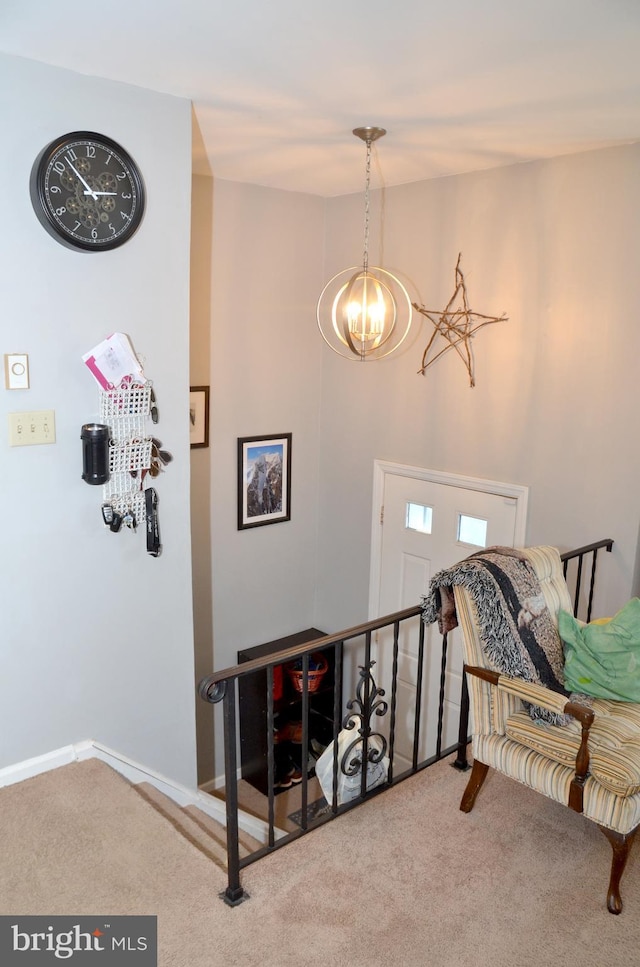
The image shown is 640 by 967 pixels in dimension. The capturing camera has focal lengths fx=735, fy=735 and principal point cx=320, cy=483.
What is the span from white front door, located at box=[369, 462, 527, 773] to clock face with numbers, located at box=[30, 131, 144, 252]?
2.15 meters

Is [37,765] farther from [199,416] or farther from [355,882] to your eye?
[199,416]

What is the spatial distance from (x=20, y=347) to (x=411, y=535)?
245 centimetres

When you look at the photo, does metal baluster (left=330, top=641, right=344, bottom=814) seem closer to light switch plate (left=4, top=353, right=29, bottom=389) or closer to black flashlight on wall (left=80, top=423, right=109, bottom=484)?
black flashlight on wall (left=80, top=423, right=109, bottom=484)

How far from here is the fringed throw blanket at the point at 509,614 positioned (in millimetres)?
2365

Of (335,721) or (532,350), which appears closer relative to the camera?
(335,721)

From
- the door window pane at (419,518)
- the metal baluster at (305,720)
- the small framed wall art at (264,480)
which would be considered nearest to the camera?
the metal baluster at (305,720)

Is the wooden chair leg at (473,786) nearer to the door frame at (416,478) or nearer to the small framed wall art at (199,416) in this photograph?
the door frame at (416,478)

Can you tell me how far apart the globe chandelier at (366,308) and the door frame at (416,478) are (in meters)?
0.67

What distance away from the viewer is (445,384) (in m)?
3.94

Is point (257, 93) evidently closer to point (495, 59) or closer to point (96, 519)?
point (495, 59)

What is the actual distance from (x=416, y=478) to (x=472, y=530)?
449mm

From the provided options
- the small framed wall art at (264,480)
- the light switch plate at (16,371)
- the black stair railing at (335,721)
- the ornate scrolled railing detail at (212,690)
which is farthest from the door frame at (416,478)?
the light switch plate at (16,371)

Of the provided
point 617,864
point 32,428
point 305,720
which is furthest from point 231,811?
point 32,428

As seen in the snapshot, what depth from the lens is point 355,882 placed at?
2182 mm
